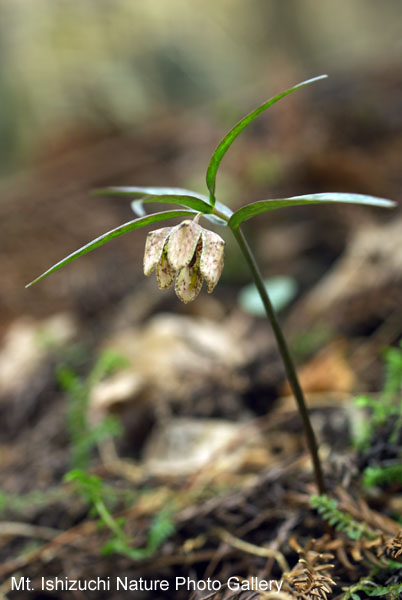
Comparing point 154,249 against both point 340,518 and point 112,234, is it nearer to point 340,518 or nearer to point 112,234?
point 112,234

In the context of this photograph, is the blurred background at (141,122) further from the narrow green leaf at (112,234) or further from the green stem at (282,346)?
the narrow green leaf at (112,234)

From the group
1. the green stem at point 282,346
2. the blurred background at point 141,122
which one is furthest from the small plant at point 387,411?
the blurred background at point 141,122

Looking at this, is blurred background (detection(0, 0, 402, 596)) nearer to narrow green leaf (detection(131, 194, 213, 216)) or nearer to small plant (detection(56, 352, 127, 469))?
small plant (detection(56, 352, 127, 469))

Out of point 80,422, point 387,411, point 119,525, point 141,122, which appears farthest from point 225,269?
point 141,122

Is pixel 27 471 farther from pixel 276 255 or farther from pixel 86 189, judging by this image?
pixel 86 189

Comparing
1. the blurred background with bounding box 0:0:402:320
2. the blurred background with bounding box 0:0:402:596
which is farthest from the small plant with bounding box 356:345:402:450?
the blurred background with bounding box 0:0:402:320

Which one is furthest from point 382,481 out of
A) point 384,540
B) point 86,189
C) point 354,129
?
point 86,189
